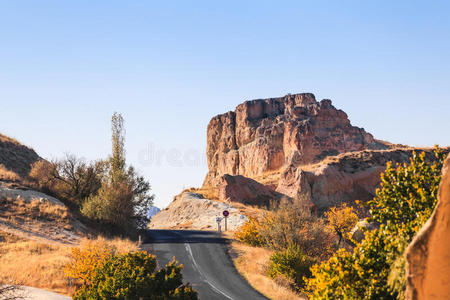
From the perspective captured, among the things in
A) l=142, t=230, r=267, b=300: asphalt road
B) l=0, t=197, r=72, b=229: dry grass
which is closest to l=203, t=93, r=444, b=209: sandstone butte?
l=142, t=230, r=267, b=300: asphalt road

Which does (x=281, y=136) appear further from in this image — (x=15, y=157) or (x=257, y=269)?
(x=257, y=269)

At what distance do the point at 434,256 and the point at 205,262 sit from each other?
21.7 metres

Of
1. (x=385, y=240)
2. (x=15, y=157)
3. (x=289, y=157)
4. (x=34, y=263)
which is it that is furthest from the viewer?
(x=289, y=157)

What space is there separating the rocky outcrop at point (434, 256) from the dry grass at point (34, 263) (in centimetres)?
1561

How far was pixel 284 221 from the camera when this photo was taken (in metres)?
27.2

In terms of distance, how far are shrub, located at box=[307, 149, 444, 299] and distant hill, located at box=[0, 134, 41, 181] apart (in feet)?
119

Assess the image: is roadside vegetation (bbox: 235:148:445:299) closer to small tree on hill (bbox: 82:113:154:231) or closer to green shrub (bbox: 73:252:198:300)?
green shrub (bbox: 73:252:198:300)

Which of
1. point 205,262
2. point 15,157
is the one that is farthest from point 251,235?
point 15,157

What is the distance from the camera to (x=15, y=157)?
4669 centimetres

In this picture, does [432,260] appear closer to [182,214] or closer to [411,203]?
[411,203]

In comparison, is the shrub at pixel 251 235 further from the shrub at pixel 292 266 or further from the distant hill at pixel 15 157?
the distant hill at pixel 15 157

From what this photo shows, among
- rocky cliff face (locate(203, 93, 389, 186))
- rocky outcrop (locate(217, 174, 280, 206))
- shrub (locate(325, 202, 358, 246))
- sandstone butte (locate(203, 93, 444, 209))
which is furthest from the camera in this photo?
rocky cliff face (locate(203, 93, 389, 186))

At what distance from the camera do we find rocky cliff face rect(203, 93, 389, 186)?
76750 millimetres

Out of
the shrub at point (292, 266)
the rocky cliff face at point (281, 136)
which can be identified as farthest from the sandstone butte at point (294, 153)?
the shrub at point (292, 266)
